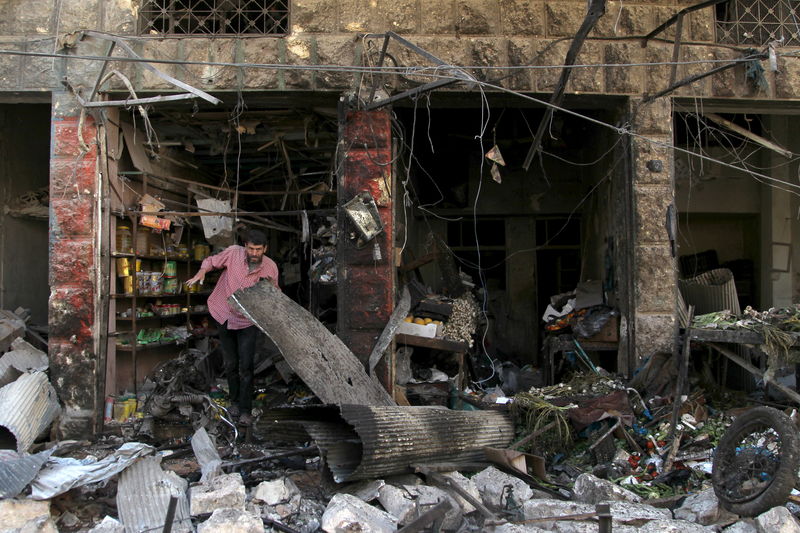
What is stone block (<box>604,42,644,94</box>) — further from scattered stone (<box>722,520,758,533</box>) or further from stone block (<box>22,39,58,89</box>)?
stone block (<box>22,39,58,89</box>)

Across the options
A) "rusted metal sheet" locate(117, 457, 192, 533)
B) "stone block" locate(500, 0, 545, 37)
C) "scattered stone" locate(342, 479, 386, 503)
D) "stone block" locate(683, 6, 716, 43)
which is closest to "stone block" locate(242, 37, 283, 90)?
"stone block" locate(500, 0, 545, 37)

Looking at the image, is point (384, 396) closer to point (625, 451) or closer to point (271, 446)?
point (271, 446)

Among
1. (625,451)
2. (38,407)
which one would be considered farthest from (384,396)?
(38,407)

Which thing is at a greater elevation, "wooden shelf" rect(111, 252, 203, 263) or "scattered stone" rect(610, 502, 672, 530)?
"wooden shelf" rect(111, 252, 203, 263)

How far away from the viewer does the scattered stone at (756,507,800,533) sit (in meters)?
3.71

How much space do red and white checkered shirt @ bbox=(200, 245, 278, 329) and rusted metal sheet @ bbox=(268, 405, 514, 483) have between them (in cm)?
143

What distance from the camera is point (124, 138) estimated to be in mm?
6629

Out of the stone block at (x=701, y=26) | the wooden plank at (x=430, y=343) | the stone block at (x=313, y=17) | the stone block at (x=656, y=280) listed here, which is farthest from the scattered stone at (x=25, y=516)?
the stone block at (x=701, y=26)

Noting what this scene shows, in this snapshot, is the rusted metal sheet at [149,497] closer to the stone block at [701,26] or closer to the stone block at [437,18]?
the stone block at [437,18]

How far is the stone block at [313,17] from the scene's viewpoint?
245 inches

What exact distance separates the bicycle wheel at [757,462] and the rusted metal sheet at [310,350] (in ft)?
9.48

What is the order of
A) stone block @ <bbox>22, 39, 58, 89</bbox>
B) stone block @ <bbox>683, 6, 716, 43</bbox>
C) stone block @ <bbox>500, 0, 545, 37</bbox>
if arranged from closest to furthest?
stone block @ <bbox>22, 39, 58, 89</bbox> → stone block @ <bbox>500, 0, 545, 37</bbox> → stone block @ <bbox>683, 6, 716, 43</bbox>

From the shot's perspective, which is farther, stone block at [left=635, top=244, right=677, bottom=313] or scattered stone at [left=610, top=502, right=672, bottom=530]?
stone block at [left=635, top=244, right=677, bottom=313]

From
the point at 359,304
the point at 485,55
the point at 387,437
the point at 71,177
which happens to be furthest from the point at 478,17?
the point at 71,177
